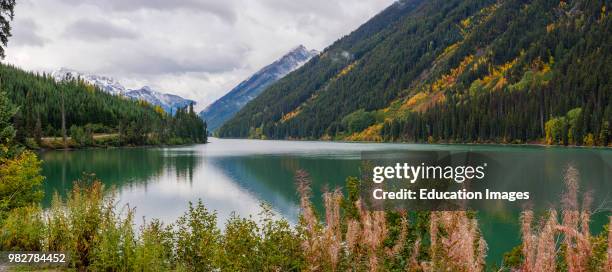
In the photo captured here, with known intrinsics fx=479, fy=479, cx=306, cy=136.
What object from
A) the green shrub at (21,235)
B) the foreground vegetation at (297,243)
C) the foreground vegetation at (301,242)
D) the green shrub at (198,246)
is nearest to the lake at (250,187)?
the foreground vegetation at (301,242)

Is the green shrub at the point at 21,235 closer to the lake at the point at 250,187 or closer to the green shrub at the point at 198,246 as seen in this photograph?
the lake at the point at 250,187

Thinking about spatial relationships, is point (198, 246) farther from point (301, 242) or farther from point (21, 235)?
point (21, 235)

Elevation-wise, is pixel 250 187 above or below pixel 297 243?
below

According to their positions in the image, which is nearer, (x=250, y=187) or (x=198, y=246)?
(x=198, y=246)

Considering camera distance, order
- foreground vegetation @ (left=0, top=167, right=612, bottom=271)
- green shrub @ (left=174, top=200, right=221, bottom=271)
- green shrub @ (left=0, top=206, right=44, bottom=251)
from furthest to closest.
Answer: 1. green shrub @ (left=174, top=200, right=221, bottom=271)
2. green shrub @ (left=0, top=206, right=44, bottom=251)
3. foreground vegetation @ (left=0, top=167, right=612, bottom=271)

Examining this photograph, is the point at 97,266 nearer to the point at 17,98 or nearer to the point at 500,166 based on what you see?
the point at 500,166

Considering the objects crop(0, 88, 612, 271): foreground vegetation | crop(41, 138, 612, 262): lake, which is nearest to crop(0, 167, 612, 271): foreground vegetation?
crop(0, 88, 612, 271): foreground vegetation

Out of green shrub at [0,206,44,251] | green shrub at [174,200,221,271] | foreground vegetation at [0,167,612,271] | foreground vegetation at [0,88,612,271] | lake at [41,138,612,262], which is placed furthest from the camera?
lake at [41,138,612,262]

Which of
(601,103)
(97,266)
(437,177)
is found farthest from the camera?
(601,103)

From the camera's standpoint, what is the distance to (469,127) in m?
185

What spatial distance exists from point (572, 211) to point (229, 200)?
38.1m

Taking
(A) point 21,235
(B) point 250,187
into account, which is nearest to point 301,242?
(A) point 21,235

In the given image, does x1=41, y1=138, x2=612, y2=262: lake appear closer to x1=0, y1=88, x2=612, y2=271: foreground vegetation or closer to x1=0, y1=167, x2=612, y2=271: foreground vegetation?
x1=0, y1=88, x2=612, y2=271: foreground vegetation

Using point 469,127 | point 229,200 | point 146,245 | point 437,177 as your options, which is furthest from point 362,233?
point 469,127
